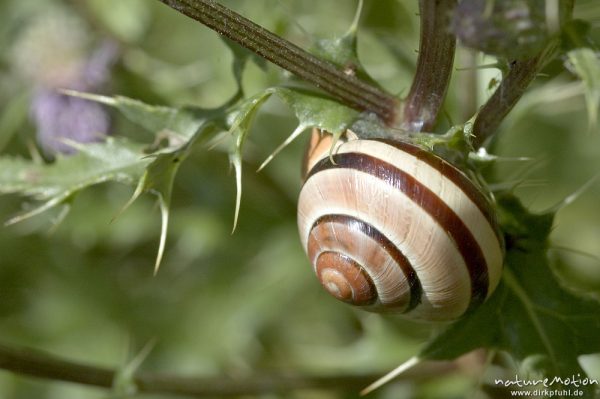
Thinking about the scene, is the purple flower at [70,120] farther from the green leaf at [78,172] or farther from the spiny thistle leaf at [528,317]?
the spiny thistle leaf at [528,317]

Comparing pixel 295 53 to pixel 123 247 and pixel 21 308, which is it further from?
pixel 21 308

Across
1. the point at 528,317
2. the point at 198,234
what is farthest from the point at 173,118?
the point at 198,234

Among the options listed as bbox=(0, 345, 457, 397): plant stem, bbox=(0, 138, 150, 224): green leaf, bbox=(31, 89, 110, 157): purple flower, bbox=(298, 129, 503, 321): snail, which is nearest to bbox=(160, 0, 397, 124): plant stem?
bbox=(298, 129, 503, 321): snail

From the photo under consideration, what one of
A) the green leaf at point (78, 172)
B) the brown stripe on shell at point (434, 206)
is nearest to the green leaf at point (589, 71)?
the brown stripe on shell at point (434, 206)

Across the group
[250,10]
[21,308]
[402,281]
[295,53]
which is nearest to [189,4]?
[295,53]

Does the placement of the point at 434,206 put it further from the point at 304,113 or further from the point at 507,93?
the point at 304,113

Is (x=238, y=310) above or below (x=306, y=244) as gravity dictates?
above
